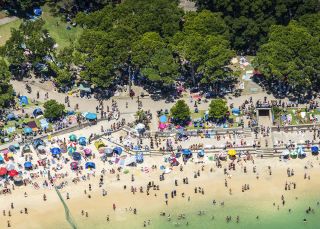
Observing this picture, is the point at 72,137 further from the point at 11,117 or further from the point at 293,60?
the point at 293,60

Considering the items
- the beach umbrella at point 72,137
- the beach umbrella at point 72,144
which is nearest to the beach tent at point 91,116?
the beach umbrella at point 72,137

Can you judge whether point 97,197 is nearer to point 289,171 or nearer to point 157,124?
point 157,124

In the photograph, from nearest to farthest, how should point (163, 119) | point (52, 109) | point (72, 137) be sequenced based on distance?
point (72, 137) → point (52, 109) → point (163, 119)

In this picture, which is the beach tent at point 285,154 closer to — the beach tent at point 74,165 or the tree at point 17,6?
the beach tent at point 74,165

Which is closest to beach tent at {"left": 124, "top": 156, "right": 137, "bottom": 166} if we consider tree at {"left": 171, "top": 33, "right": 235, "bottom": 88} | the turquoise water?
the turquoise water

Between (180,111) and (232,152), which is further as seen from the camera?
(180,111)

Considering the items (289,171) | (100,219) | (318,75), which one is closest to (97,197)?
(100,219)

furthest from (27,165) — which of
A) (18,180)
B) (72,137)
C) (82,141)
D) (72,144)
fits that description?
(82,141)
